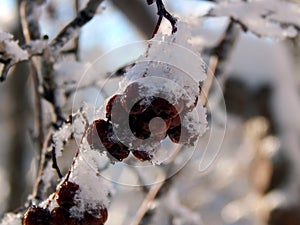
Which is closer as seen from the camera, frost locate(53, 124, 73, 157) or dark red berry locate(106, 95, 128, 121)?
dark red berry locate(106, 95, 128, 121)

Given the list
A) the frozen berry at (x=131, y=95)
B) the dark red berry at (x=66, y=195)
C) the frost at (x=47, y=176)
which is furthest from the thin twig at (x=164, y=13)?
the frost at (x=47, y=176)

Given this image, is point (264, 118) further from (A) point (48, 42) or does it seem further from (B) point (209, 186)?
(B) point (209, 186)

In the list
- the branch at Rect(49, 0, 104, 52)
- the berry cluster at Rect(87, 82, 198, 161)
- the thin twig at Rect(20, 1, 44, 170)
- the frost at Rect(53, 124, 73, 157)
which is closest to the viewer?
the berry cluster at Rect(87, 82, 198, 161)

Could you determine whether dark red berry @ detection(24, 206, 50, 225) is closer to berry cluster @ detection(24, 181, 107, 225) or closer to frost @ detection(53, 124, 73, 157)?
berry cluster @ detection(24, 181, 107, 225)

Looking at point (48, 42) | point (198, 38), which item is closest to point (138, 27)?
point (198, 38)

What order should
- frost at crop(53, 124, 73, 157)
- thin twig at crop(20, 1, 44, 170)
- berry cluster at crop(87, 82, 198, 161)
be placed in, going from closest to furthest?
berry cluster at crop(87, 82, 198, 161) < frost at crop(53, 124, 73, 157) < thin twig at crop(20, 1, 44, 170)

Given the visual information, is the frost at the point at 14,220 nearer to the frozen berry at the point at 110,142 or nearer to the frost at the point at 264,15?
the frozen berry at the point at 110,142

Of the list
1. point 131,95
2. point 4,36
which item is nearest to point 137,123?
point 131,95

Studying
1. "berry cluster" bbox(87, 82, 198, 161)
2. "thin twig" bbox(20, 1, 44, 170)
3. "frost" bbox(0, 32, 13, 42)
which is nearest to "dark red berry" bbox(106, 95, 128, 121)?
"berry cluster" bbox(87, 82, 198, 161)
